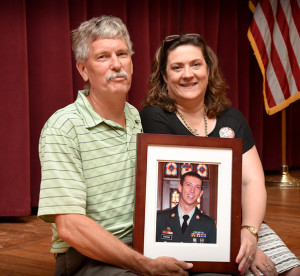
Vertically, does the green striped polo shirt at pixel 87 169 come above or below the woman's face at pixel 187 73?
below

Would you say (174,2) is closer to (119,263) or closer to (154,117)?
(154,117)

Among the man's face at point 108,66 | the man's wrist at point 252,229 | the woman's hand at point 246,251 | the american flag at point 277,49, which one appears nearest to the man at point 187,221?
the woman's hand at point 246,251

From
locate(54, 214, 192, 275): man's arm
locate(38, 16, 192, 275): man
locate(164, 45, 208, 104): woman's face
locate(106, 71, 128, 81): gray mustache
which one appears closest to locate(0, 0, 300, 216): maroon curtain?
locate(164, 45, 208, 104): woman's face

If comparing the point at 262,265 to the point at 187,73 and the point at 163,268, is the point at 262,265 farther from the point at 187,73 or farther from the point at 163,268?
the point at 187,73

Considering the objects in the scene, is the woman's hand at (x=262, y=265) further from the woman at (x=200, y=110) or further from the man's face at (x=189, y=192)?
the man's face at (x=189, y=192)

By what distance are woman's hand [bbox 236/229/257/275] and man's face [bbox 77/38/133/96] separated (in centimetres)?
64

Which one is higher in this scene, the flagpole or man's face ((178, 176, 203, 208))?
man's face ((178, 176, 203, 208))

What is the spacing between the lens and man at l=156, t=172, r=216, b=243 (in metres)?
1.52

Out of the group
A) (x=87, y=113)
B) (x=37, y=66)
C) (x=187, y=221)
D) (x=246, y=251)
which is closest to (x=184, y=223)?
(x=187, y=221)

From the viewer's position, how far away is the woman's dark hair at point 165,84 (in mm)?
2053

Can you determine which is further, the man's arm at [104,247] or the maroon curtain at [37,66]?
the maroon curtain at [37,66]

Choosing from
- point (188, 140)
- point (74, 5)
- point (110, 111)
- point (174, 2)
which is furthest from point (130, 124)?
point (174, 2)

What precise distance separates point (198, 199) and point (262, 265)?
37 cm

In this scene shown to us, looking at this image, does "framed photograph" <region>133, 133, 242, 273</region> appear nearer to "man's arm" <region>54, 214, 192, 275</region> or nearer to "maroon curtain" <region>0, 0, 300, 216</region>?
"man's arm" <region>54, 214, 192, 275</region>
